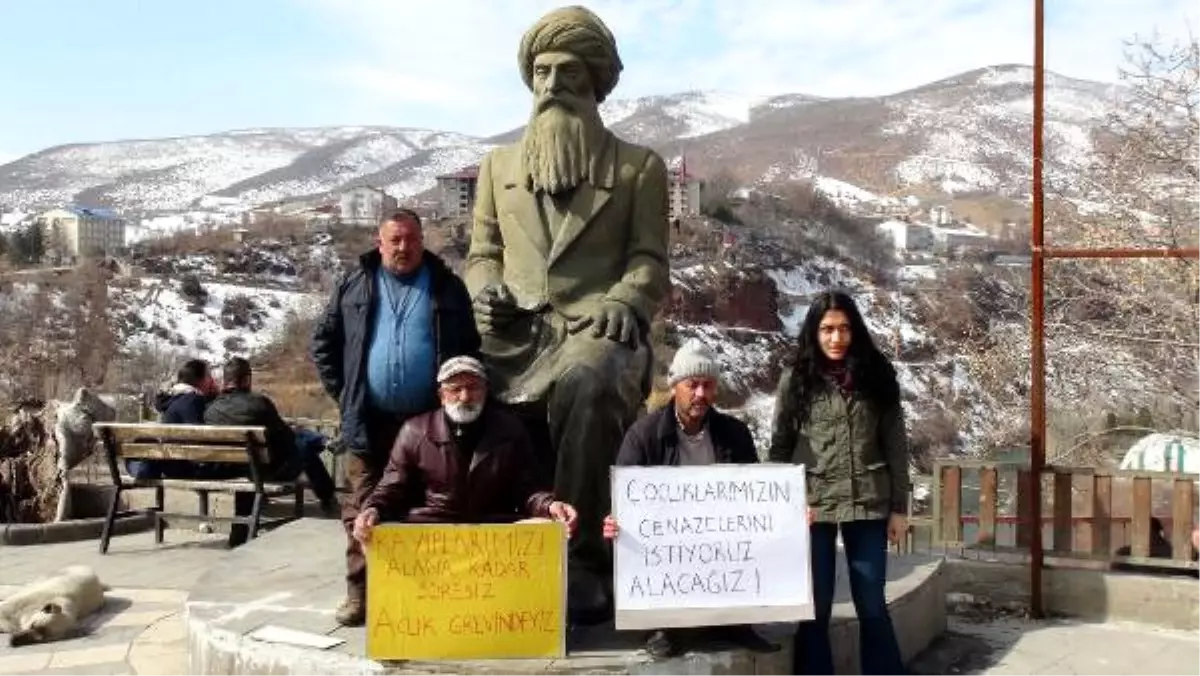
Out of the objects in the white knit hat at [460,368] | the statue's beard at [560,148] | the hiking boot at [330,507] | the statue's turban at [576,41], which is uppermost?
Answer: the statue's turban at [576,41]

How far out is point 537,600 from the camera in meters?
4.27

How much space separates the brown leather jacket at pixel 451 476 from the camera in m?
4.38

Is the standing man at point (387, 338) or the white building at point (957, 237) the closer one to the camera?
the standing man at point (387, 338)

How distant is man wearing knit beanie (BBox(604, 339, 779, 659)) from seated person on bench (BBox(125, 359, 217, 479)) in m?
5.25

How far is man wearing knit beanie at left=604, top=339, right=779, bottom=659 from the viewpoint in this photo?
438cm

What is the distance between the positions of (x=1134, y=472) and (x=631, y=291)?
3.47 metres

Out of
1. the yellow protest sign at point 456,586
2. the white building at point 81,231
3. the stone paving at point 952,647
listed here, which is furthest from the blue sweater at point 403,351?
the white building at point 81,231

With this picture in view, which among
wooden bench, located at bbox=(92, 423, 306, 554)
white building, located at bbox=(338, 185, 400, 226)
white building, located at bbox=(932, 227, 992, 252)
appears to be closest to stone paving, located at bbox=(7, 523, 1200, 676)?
wooden bench, located at bbox=(92, 423, 306, 554)

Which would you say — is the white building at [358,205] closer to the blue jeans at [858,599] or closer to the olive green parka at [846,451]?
the olive green parka at [846,451]

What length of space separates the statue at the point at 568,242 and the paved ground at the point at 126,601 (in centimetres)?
214

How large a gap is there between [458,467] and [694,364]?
953 mm

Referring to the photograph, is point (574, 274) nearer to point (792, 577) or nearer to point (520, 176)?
point (520, 176)

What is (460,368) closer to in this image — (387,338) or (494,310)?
(387,338)

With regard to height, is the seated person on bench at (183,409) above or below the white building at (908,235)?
below
